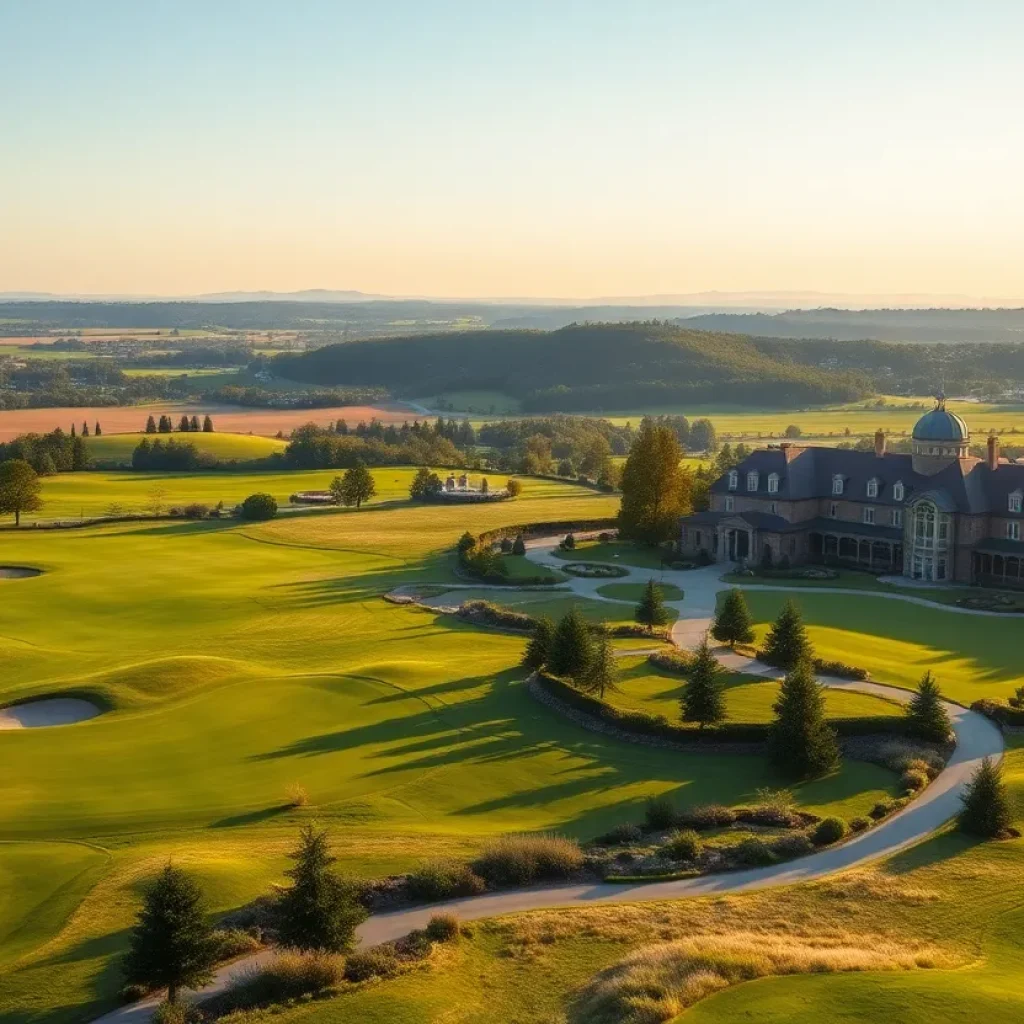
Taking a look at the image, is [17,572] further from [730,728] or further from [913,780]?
[913,780]

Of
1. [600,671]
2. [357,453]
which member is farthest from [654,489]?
[357,453]

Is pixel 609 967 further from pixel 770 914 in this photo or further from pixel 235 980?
pixel 235 980

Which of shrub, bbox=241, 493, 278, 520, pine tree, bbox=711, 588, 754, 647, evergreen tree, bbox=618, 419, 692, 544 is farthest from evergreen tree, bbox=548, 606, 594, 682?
shrub, bbox=241, 493, 278, 520

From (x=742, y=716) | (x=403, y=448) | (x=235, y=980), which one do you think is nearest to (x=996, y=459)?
(x=742, y=716)

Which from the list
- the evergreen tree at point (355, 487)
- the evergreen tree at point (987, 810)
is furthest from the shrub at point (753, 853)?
the evergreen tree at point (355, 487)

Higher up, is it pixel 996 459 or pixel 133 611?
pixel 996 459
